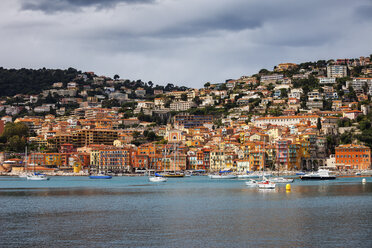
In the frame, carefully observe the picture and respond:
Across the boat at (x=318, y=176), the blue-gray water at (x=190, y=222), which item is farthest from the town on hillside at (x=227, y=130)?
the blue-gray water at (x=190, y=222)

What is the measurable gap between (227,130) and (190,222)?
9644cm

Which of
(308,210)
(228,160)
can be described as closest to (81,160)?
(228,160)

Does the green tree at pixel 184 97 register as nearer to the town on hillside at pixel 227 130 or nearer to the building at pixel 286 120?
the town on hillside at pixel 227 130

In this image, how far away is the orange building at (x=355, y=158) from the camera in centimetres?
10494

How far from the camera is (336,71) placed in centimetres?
15850

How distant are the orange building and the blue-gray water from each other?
5693 centimetres

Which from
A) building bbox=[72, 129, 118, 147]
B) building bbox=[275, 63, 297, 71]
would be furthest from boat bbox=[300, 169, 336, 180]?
building bbox=[275, 63, 297, 71]

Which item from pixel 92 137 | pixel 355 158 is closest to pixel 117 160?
pixel 92 137

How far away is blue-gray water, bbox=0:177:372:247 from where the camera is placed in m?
27.6

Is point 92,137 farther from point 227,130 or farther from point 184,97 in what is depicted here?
point 184,97

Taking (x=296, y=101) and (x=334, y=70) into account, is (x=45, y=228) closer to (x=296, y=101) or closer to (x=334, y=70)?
(x=296, y=101)

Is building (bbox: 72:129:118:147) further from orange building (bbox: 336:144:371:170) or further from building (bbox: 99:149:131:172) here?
orange building (bbox: 336:144:371:170)

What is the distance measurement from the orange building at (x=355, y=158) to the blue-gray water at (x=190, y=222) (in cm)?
5693

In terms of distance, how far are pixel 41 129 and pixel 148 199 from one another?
341ft
